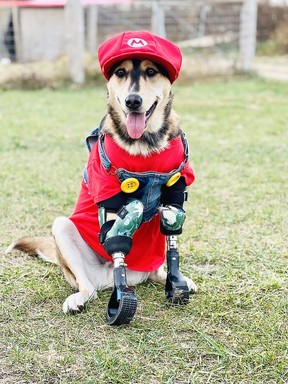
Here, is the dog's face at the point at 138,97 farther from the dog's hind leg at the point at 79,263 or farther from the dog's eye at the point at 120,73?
the dog's hind leg at the point at 79,263

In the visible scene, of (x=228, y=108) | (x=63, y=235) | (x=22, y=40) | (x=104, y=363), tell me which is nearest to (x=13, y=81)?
(x=22, y=40)

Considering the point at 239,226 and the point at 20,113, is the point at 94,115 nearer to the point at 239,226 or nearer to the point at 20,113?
the point at 20,113

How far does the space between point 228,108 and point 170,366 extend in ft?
26.8

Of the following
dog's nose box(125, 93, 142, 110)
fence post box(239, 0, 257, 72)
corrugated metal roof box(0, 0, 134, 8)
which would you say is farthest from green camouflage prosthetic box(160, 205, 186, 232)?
corrugated metal roof box(0, 0, 134, 8)

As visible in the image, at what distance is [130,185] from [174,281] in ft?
1.97

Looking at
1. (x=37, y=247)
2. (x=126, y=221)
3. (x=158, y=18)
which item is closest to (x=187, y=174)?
(x=126, y=221)

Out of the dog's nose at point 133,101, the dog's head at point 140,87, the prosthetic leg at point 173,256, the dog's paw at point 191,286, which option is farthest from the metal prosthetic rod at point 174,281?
the dog's nose at point 133,101

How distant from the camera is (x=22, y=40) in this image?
49.9 ft

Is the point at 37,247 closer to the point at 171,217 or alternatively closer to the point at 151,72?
the point at 171,217

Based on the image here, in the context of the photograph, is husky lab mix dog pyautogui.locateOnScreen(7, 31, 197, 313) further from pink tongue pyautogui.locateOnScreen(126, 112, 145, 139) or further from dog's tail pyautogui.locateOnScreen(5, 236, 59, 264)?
dog's tail pyautogui.locateOnScreen(5, 236, 59, 264)

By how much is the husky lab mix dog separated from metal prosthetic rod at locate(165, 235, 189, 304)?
3.7 inches

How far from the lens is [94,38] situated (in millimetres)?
16703

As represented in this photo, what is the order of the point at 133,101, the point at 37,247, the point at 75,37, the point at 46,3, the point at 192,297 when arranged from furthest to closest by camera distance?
the point at 46,3 → the point at 75,37 → the point at 37,247 → the point at 192,297 → the point at 133,101

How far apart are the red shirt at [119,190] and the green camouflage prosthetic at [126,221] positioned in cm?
12
